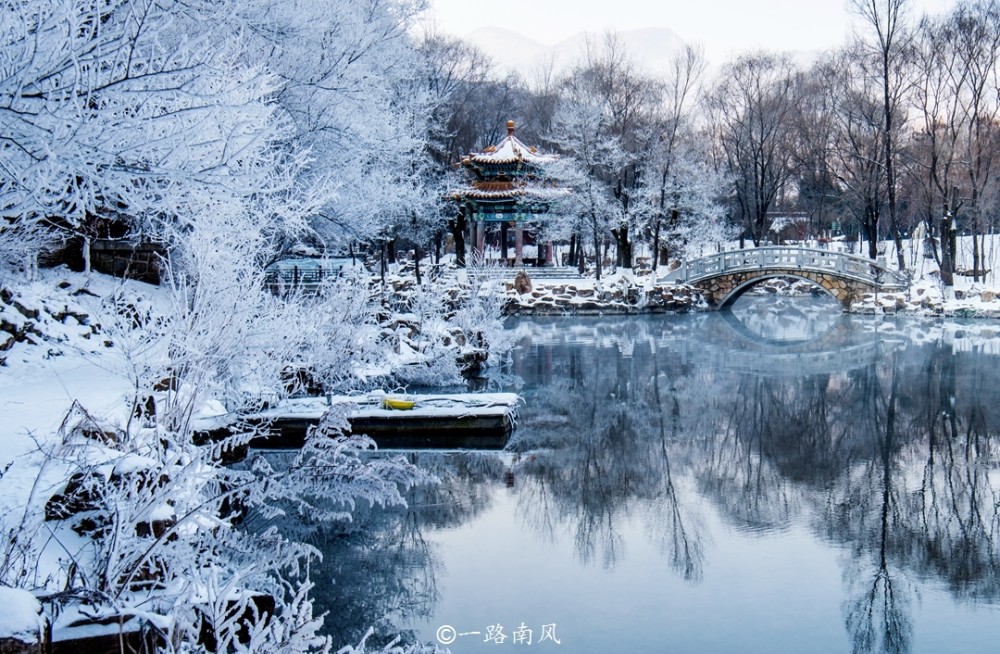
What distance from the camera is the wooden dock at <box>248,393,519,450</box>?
11.3m

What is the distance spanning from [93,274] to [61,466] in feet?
26.2

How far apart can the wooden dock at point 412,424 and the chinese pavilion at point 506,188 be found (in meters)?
19.3

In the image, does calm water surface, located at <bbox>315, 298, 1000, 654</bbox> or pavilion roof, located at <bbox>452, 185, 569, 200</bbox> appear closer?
calm water surface, located at <bbox>315, 298, 1000, 654</bbox>

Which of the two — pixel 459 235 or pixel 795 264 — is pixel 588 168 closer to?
pixel 459 235

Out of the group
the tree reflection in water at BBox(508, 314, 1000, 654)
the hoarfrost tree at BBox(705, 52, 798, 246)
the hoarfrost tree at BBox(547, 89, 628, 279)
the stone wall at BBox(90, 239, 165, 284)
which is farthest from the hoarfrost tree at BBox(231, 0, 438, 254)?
the hoarfrost tree at BBox(705, 52, 798, 246)

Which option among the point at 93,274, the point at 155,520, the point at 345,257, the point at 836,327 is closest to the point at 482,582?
the point at 155,520

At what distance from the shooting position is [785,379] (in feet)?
54.5

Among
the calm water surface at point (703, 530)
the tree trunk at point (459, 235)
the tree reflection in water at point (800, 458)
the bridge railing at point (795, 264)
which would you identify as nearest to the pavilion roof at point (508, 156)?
the tree trunk at point (459, 235)

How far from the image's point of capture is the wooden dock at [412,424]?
1130 centimetres

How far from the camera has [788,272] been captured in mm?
28562

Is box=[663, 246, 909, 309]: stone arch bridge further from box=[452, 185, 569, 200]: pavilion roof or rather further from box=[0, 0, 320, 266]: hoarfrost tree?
box=[0, 0, 320, 266]: hoarfrost tree

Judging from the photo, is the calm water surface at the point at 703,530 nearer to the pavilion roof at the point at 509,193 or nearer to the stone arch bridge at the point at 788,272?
the stone arch bridge at the point at 788,272

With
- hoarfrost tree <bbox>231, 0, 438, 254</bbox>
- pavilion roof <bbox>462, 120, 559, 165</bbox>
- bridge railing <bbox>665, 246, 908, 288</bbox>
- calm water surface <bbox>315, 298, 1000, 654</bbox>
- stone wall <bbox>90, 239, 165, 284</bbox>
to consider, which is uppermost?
pavilion roof <bbox>462, 120, 559, 165</bbox>

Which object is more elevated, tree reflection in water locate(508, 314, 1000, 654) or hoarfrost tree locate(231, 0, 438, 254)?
hoarfrost tree locate(231, 0, 438, 254)
